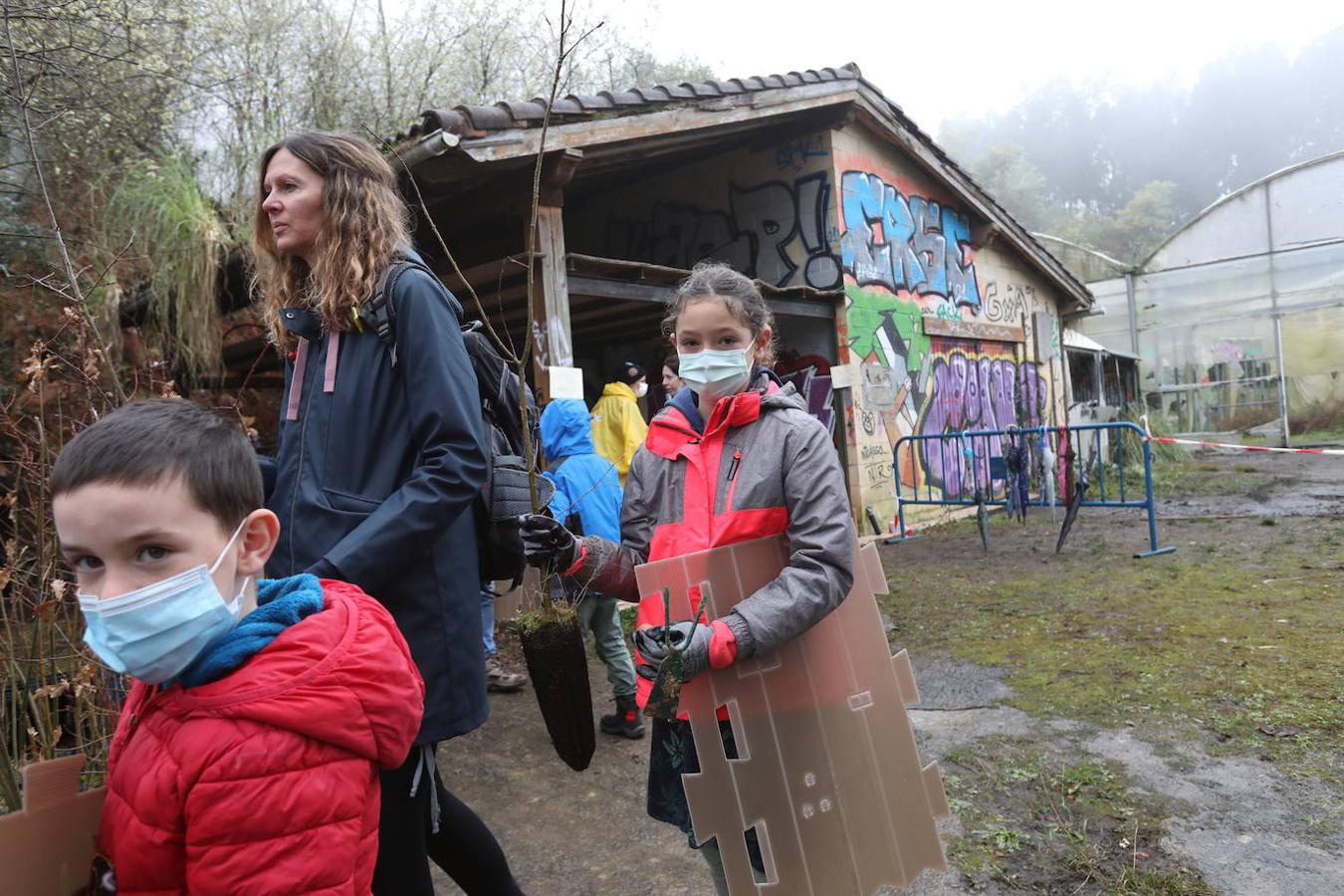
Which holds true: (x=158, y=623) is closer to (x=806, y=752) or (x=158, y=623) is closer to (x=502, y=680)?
(x=806, y=752)

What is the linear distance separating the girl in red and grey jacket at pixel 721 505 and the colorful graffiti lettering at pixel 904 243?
318 inches

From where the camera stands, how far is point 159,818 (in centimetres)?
113

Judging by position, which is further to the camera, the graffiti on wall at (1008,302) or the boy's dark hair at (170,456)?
the graffiti on wall at (1008,302)

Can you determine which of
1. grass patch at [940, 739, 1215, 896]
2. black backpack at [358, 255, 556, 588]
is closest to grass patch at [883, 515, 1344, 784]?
grass patch at [940, 739, 1215, 896]

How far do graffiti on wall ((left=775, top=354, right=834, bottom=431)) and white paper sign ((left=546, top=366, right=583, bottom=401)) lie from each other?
433 cm

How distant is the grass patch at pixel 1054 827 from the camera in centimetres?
273

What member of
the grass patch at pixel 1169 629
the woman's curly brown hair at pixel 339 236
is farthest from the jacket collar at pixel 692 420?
the grass patch at pixel 1169 629

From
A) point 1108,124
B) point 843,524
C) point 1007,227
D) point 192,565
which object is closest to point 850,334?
point 1007,227

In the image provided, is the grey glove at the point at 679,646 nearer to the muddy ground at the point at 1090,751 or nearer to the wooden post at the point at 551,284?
the muddy ground at the point at 1090,751

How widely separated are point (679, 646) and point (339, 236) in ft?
3.90

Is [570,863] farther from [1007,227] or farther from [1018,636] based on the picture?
[1007,227]

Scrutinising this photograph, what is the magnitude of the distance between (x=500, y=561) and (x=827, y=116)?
884 centimetres

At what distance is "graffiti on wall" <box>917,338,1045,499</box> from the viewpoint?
11.3 m

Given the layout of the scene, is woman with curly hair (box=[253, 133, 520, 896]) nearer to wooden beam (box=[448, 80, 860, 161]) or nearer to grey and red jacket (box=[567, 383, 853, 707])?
grey and red jacket (box=[567, 383, 853, 707])
